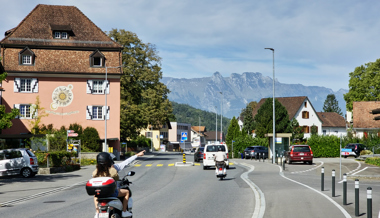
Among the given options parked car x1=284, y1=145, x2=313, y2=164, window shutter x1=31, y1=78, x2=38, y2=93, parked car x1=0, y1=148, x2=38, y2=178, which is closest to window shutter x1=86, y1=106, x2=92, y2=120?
window shutter x1=31, y1=78, x2=38, y2=93

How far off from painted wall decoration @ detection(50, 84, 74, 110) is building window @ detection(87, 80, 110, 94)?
1.88 meters

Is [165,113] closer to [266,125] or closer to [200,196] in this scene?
[266,125]

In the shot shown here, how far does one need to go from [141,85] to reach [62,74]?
51.0ft

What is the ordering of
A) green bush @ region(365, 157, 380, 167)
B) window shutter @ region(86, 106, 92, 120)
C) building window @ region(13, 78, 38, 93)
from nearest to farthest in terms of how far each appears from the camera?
green bush @ region(365, 157, 380, 167)
building window @ region(13, 78, 38, 93)
window shutter @ region(86, 106, 92, 120)

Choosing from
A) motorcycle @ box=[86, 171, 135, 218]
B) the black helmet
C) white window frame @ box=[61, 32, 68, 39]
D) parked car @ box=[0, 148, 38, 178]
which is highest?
white window frame @ box=[61, 32, 68, 39]

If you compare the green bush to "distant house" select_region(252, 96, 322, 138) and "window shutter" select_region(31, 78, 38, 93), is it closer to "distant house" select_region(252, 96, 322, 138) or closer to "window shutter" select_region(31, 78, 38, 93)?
"window shutter" select_region(31, 78, 38, 93)

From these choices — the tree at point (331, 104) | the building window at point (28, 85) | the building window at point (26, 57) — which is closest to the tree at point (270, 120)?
the building window at point (28, 85)

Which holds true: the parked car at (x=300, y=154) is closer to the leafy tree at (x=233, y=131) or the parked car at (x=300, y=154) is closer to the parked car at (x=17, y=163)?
the parked car at (x=17, y=163)

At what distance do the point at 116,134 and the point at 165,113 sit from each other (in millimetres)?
12541

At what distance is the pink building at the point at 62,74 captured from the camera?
5038 cm

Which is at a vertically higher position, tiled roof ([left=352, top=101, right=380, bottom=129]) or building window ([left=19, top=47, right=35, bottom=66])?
building window ([left=19, top=47, right=35, bottom=66])

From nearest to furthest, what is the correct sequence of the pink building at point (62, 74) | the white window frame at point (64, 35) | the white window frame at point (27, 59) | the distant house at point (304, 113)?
1. the pink building at point (62, 74)
2. the white window frame at point (27, 59)
3. the white window frame at point (64, 35)
4. the distant house at point (304, 113)

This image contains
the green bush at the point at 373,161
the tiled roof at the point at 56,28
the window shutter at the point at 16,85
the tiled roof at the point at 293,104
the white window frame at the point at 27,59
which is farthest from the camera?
the tiled roof at the point at 293,104

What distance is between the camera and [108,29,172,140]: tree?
A: 202 feet
